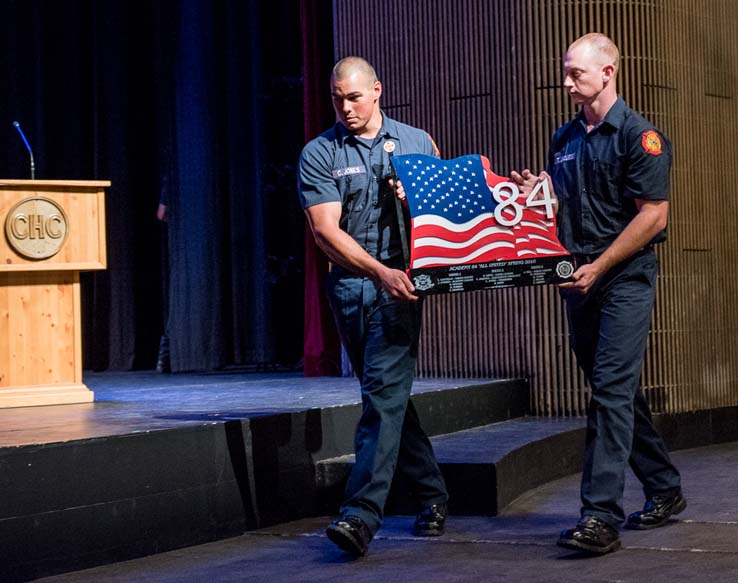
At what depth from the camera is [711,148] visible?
21.9 feet

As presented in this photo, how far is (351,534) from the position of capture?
3.62 metres

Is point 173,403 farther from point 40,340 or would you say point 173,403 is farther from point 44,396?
point 40,340

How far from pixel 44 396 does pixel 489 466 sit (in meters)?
2.21

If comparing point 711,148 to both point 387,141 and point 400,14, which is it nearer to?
point 400,14

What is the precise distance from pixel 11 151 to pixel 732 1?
5126 millimetres

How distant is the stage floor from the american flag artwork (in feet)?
3.58

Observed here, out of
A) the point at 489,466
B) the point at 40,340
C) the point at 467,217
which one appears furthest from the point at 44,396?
the point at 467,217

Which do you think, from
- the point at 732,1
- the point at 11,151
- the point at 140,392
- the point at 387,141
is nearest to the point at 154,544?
the point at 387,141

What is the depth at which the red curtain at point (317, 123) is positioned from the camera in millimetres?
7402

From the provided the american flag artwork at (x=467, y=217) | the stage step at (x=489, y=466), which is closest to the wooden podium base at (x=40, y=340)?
the stage step at (x=489, y=466)

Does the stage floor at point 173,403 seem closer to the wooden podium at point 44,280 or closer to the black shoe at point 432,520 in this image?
the wooden podium at point 44,280

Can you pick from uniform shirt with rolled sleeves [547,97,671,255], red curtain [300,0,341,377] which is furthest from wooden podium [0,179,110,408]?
uniform shirt with rolled sleeves [547,97,671,255]

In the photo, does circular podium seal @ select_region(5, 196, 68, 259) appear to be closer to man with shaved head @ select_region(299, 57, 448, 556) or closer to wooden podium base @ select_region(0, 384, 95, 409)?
wooden podium base @ select_region(0, 384, 95, 409)

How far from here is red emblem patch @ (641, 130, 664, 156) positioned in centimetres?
371
